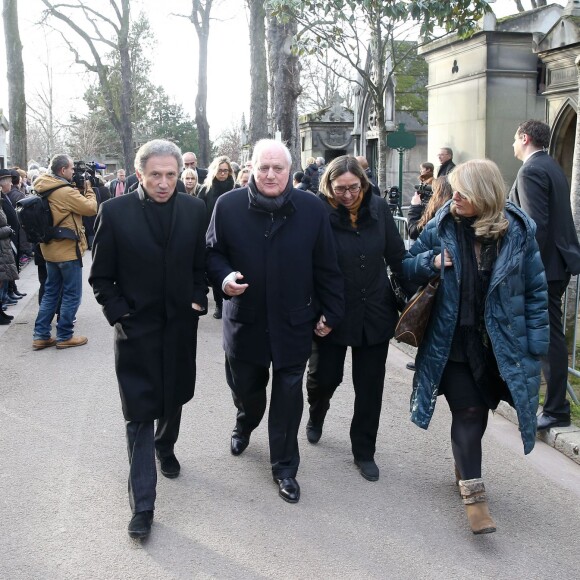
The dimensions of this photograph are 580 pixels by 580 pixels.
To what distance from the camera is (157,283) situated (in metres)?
4.10

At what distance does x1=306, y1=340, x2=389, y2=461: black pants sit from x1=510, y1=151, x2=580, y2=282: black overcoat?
1443mm

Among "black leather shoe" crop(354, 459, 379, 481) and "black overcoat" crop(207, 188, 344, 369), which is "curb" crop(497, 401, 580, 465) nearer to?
"black leather shoe" crop(354, 459, 379, 481)

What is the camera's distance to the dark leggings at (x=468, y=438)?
402cm

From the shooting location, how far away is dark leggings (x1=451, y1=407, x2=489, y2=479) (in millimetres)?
4023

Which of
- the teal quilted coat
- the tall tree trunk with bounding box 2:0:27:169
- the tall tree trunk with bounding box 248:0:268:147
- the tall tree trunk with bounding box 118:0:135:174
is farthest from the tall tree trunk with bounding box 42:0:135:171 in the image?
the teal quilted coat

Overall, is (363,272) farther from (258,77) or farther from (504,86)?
(258,77)

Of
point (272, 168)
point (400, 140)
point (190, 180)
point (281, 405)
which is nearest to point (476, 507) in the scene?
point (281, 405)

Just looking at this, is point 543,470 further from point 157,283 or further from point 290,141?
point 290,141

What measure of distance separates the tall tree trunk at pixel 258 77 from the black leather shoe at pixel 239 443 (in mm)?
12166

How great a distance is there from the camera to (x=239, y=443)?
507 cm

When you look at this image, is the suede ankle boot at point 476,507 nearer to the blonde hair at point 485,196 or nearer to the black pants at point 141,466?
the blonde hair at point 485,196

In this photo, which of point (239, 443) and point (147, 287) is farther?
point (239, 443)

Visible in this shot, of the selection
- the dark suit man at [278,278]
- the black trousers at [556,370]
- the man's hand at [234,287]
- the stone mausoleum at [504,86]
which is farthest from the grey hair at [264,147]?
the stone mausoleum at [504,86]

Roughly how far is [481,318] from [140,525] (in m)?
1.97
